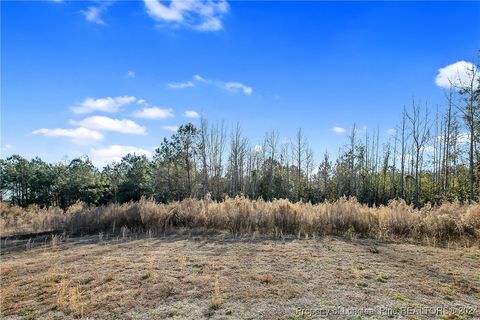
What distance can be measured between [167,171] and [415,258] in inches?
868

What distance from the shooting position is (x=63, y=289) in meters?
4.59

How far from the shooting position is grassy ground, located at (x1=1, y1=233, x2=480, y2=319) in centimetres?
390

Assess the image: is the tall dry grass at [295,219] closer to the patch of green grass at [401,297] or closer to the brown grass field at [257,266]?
Answer: the brown grass field at [257,266]

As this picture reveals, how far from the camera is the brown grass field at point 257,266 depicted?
12.9ft

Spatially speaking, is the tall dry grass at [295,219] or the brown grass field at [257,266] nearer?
the brown grass field at [257,266]

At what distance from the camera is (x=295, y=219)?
959 cm

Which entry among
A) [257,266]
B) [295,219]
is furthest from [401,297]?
[295,219]

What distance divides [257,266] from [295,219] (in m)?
4.17

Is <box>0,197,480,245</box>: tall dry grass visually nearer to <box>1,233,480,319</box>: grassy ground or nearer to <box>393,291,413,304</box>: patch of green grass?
<box>1,233,480,319</box>: grassy ground

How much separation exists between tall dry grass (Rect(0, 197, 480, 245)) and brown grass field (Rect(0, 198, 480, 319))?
1.4 inches

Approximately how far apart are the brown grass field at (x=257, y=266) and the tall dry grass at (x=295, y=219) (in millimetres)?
35

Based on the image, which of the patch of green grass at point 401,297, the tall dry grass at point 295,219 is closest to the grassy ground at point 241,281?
the patch of green grass at point 401,297

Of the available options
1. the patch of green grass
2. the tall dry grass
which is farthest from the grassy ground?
the tall dry grass

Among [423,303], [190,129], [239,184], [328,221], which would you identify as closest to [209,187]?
[239,184]
